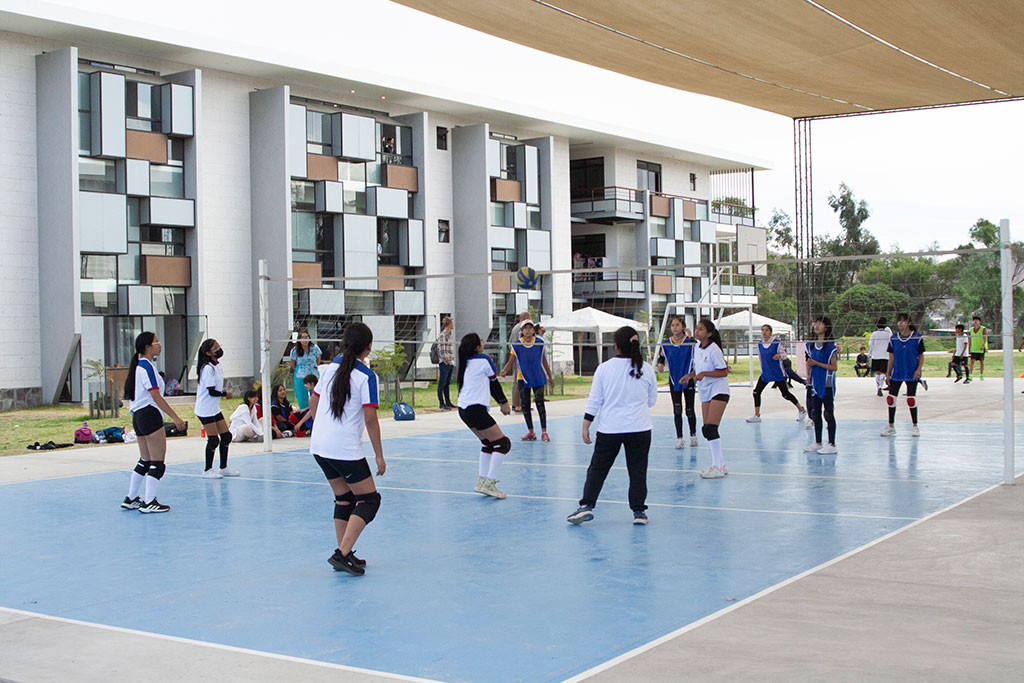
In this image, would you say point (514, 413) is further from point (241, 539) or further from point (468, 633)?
point (468, 633)

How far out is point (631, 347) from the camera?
28.7 ft

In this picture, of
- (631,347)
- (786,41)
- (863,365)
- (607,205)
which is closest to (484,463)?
(631,347)

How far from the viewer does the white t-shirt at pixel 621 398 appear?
8625 millimetres

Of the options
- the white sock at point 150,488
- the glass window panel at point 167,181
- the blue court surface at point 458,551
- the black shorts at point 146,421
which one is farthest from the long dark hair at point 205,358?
the glass window panel at point 167,181

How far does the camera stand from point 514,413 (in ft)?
69.3

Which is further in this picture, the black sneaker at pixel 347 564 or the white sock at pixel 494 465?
the white sock at pixel 494 465

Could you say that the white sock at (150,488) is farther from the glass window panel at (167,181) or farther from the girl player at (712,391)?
the glass window panel at (167,181)

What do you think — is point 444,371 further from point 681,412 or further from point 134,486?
point 134,486

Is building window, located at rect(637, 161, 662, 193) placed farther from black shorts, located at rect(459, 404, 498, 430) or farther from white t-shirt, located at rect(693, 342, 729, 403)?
black shorts, located at rect(459, 404, 498, 430)

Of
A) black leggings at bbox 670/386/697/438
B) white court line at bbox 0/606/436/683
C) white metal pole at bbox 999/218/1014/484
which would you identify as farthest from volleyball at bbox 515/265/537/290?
white court line at bbox 0/606/436/683

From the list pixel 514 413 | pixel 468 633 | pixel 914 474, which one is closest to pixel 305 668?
pixel 468 633

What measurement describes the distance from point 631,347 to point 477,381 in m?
2.22

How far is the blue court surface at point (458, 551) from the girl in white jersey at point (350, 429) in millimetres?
319

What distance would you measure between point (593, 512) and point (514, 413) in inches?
463
